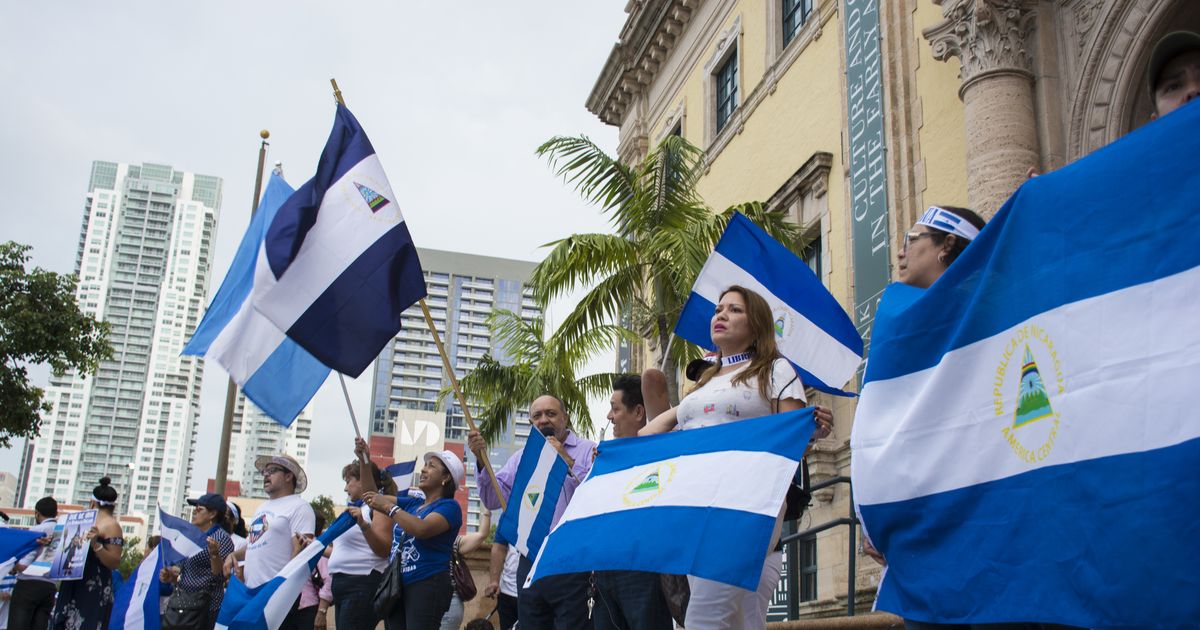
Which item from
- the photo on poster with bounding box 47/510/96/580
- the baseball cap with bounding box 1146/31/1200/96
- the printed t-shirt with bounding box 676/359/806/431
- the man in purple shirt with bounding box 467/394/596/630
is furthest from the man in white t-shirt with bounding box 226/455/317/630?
the baseball cap with bounding box 1146/31/1200/96

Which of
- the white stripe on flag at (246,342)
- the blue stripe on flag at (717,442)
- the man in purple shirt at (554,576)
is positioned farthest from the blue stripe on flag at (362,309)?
the blue stripe on flag at (717,442)

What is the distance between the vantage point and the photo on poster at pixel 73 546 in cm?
994

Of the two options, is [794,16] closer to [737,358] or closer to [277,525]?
[277,525]

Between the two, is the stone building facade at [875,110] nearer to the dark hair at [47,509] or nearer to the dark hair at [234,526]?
the dark hair at [234,526]

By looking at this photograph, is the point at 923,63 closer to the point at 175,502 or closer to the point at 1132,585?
the point at 1132,585

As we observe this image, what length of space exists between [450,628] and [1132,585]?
5736 millimetres

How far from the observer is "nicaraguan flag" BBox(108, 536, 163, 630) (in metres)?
9.48

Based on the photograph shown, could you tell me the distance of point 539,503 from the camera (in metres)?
6.25

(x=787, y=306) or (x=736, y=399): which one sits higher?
(x=787, y=306)

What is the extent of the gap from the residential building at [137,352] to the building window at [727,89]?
139m

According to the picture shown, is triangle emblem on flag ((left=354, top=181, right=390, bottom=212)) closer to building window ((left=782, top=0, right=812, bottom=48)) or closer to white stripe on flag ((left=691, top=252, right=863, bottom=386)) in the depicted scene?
white stripe on flag ((left=691, top=252, right=863, bottom=386))

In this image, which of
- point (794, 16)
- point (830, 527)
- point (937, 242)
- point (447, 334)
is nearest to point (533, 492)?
point (830, 527)

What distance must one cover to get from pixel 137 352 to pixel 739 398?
578ft

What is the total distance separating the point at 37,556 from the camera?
401 inches
